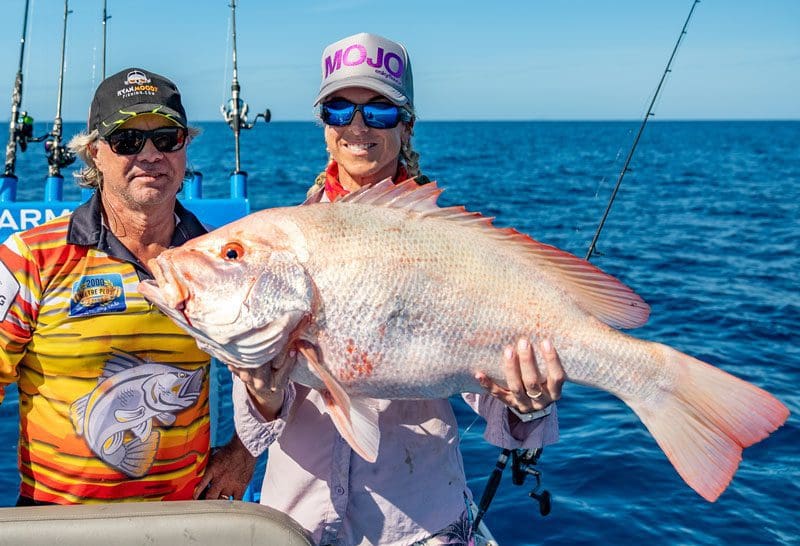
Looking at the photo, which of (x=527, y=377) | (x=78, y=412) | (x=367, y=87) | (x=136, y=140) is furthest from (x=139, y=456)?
(x=367, y=87)

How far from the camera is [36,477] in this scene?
8.88 ft

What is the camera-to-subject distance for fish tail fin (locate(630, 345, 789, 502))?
2256 mm

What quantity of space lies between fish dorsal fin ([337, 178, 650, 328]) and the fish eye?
358 millimetres

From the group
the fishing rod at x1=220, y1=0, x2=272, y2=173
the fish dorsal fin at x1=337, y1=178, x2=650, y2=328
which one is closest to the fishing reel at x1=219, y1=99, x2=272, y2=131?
the fishing rod at x1=220, y1=0, x2=272, y2=173

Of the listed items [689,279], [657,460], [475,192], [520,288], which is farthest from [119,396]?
[475,192]

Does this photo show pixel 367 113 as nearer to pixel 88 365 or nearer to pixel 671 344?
pixel 88 365

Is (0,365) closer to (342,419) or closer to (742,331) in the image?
(342,419)

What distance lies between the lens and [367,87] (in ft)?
8.58

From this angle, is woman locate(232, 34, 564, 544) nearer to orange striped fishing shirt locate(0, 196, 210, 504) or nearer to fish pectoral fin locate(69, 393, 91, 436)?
orange striped fishing shirt locate(0, 196, 210, 504)

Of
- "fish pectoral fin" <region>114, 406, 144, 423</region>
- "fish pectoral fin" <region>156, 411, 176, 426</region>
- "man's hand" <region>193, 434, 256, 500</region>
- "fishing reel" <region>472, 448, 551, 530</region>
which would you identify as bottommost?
"fishing reel" <region>472, 448, 551, 530</region>

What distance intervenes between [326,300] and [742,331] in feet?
29.0

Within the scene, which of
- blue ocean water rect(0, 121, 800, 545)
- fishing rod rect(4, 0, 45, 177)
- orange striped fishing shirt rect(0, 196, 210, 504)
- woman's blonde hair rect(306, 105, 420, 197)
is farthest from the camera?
fishing rod rect(4, 0, 45, 177)

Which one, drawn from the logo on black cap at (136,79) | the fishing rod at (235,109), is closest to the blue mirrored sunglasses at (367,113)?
the logo on black cap at (136,79)

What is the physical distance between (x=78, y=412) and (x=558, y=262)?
1.69 metres
